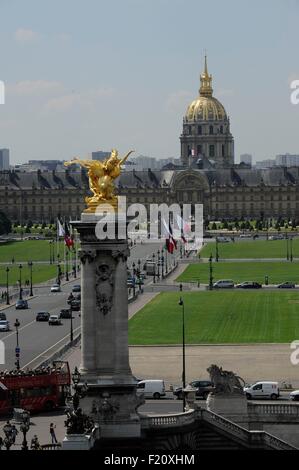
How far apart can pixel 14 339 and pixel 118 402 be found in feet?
107

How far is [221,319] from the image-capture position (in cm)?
7394

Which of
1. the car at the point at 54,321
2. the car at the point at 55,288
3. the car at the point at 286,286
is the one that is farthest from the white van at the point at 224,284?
the car at the point at 54,321

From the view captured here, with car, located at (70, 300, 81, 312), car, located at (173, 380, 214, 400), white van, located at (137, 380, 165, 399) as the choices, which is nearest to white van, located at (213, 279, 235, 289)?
car, located at (70, 300, 81, 312)

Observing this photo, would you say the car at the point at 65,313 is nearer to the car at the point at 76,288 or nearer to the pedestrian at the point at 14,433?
the car at the point at 76,288

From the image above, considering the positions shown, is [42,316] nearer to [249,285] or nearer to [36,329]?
[36,329]

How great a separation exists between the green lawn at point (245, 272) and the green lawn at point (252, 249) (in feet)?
33.6

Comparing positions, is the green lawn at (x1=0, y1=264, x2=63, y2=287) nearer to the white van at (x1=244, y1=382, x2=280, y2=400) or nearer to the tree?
the white van at (x1=244, y1=382, x2=280, y2=400)

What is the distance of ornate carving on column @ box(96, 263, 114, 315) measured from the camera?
116ft

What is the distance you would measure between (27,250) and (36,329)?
7432cm

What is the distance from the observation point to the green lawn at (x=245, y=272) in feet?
342

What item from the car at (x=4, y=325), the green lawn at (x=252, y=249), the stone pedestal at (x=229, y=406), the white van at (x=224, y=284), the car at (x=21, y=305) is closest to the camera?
the stone pedestal at (x=229, y=406)

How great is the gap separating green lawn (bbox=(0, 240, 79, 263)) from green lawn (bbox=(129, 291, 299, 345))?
140ft
